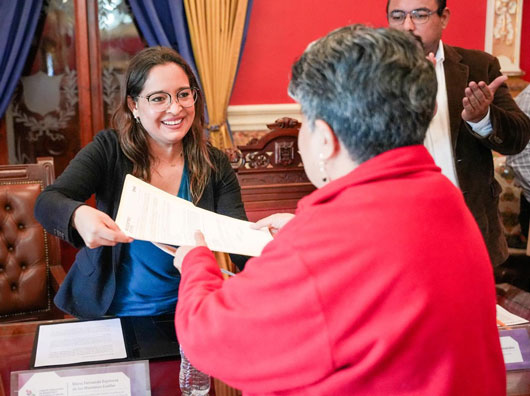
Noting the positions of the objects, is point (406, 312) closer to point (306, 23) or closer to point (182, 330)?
point (182, 330)

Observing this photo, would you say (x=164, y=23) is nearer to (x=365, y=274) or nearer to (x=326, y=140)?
(x=326, y=140)

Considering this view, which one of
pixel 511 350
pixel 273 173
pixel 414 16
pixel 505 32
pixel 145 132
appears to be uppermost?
pixel 505 32

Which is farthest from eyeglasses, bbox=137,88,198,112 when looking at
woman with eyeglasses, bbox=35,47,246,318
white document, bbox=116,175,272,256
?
white document, bbox=116,175,272,256

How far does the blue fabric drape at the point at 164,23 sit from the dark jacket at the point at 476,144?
1890mm

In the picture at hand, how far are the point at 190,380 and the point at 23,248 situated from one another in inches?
53.8

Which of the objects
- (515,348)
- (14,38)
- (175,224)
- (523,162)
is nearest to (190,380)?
(175,224)

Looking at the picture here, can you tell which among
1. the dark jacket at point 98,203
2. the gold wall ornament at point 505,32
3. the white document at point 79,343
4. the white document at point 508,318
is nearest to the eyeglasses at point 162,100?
the dark jacket at point 98,203

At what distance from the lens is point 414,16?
6.76 feet

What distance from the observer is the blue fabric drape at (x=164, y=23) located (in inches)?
139

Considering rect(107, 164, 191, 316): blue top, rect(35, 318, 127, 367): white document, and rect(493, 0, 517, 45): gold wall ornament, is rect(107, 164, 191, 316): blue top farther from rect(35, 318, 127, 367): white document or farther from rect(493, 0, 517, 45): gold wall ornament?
rect(493, 0, 517, 45): gold wall ornament

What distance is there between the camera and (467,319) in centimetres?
87

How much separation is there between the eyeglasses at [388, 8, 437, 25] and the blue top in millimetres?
1189

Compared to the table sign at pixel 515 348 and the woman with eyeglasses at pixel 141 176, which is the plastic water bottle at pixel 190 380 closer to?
the woman with eyeglasses at pixel 141 176

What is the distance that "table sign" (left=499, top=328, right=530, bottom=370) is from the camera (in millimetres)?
1375
